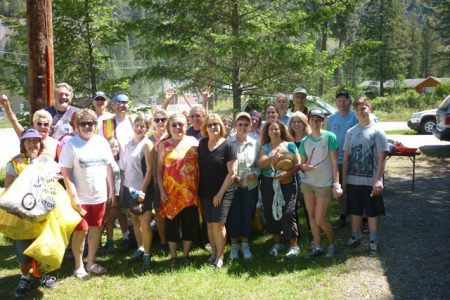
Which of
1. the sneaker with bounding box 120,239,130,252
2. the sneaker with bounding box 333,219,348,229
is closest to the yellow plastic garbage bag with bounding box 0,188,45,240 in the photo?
the sneaker with bounding box 120,239,130,252

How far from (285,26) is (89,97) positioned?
14.8 feet

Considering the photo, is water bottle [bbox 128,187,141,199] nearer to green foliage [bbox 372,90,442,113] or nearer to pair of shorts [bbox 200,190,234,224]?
pair of shorts [bbox 200,190,234,224]

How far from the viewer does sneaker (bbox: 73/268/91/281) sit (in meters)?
4.79

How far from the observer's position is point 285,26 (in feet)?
27.5

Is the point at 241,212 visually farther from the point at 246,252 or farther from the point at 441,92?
the point at 441,92

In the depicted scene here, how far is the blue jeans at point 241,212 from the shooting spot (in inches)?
200

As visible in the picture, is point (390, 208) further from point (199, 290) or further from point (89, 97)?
point (89, 97)

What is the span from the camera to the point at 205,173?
15.7ft

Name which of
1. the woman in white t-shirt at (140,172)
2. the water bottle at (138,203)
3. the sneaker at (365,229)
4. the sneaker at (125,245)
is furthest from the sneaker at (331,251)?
the sneaker at (125,245)

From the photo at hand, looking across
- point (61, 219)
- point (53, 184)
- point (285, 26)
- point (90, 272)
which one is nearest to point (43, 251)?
point (61, 219)

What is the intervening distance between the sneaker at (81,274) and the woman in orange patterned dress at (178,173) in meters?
1.10

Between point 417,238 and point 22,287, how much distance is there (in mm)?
4836

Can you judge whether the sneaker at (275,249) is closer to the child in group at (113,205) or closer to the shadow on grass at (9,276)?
the child in group at (113,205)

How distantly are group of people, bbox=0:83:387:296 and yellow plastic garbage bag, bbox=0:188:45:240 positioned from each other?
291 millimetres
